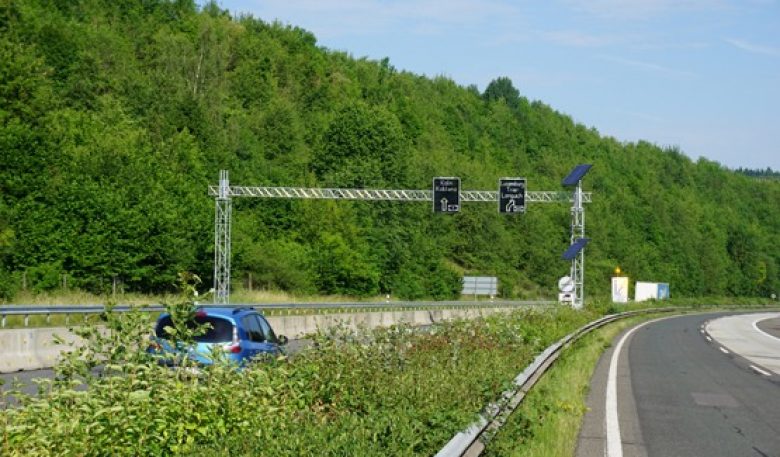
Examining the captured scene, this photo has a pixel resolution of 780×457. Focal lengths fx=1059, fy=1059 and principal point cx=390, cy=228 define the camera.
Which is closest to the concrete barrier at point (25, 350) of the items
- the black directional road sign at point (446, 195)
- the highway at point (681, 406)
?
the highway at point (681, 406)

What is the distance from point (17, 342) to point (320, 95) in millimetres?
102568

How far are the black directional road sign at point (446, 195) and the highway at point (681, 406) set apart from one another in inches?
933

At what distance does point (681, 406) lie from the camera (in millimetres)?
17016

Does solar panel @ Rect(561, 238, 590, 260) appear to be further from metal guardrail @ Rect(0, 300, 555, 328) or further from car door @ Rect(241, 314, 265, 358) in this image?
car door @ Rect(241, 314, 265, 358)

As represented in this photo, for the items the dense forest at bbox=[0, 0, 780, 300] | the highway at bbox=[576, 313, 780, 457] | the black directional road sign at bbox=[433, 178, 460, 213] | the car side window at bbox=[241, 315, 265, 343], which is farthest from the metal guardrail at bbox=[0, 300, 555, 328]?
the dense forest at bbox=[0, 0, 780, 300]

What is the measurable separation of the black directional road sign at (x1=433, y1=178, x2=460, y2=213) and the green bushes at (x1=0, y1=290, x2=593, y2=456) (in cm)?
4220

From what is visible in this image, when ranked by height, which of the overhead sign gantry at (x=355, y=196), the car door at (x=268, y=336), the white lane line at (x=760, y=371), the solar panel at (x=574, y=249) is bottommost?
the white lane line at (x=760, y=371)

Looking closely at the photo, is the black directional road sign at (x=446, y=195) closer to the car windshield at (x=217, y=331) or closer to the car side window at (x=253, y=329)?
the car side window at (x=253, y=329)

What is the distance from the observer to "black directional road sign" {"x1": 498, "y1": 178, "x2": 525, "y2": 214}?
56.6 meters

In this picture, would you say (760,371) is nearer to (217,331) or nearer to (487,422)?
(217,331)

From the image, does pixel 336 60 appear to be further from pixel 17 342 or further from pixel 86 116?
pixel 17 342

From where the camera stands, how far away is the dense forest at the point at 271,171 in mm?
59938

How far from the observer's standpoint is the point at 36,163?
59.1 meters

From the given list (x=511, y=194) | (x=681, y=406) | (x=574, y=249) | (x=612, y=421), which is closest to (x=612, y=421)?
(x=612, y=421)
